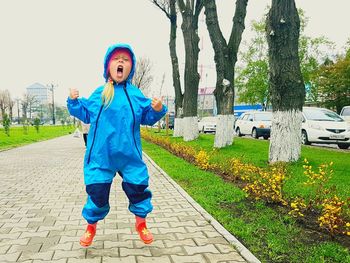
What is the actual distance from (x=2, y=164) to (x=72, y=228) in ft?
25.0

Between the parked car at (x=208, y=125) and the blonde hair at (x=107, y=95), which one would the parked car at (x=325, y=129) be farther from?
the parked car at (x=208, y=125)

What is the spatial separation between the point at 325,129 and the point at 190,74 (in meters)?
6.93

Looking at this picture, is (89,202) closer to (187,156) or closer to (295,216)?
(295,216)

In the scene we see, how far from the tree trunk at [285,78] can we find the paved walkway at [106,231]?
9.51 ft

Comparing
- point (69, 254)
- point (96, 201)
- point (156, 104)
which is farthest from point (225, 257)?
point (156, 104)

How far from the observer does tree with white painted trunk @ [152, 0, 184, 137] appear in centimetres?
2138

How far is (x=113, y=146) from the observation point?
3482 millimetres

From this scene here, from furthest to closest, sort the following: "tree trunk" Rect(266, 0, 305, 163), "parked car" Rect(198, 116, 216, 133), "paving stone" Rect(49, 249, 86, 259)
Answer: "parked car" Rect(198, 116, 216, 133)
"tree trunk" Rect(266, 0, 305, 163)
"paving stone" Rect(49, 249, 86, 259)

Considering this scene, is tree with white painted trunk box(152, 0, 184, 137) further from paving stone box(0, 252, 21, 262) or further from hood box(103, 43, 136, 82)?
paving stone box(0, 252, 21, 262)

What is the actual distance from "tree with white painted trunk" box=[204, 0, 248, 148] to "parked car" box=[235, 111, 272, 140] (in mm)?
7461

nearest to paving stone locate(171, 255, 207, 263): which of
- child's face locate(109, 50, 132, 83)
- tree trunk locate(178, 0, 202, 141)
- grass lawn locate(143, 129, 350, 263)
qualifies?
grass lawn locate(143, 129, 350, 263)

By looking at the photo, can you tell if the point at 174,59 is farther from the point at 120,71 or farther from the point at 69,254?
the point at 69,254

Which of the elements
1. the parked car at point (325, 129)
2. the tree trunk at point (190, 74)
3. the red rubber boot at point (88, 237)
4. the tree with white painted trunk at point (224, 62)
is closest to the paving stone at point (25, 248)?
the red rubber boot at point (88, 237)

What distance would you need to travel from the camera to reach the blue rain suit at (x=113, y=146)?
3490 millimetres
